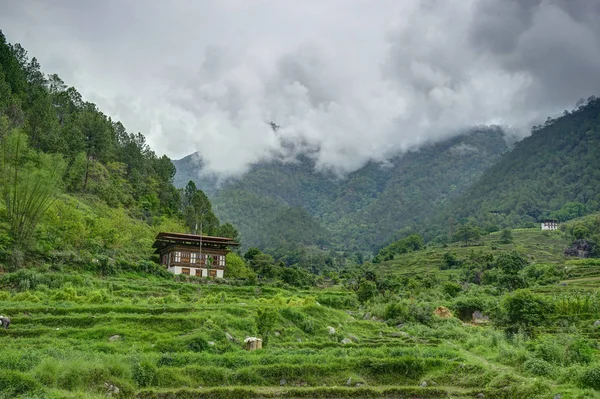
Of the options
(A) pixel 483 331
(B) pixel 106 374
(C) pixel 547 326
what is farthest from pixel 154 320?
(C) pixel 547 326

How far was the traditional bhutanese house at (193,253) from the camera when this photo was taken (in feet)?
221

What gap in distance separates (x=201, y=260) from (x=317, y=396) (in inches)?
2077

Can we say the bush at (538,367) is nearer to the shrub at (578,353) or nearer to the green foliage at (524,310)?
the shrub at (578,353)

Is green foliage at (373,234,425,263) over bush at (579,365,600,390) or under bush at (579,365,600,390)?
over

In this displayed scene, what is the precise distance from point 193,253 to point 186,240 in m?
2.26

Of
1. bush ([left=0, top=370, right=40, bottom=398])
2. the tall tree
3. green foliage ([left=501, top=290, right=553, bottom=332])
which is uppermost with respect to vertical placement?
the tall tree

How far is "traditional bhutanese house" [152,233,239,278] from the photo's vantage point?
6731cm

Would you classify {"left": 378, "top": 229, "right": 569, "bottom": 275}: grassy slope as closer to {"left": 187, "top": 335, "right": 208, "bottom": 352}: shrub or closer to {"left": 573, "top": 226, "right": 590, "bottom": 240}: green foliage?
{"left": 573, "top": 226, "right": 590, "bottom": 240}: green foliage

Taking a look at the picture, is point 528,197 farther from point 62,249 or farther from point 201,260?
point 62,249

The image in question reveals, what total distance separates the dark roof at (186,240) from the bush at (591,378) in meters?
54.8

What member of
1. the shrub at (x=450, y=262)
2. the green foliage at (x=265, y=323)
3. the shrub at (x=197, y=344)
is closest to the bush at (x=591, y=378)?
the green foliage at (x=265, y=323)

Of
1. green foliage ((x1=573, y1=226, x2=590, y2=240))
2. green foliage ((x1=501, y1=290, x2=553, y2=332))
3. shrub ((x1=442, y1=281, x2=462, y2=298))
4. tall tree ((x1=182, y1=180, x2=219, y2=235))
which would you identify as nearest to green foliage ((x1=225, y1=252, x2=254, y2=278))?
tall tree ((x1=182, y1=180, x2=219, y2=235))

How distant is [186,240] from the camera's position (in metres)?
67.7

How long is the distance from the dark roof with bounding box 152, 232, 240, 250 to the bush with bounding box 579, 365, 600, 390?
54763 millimetres
